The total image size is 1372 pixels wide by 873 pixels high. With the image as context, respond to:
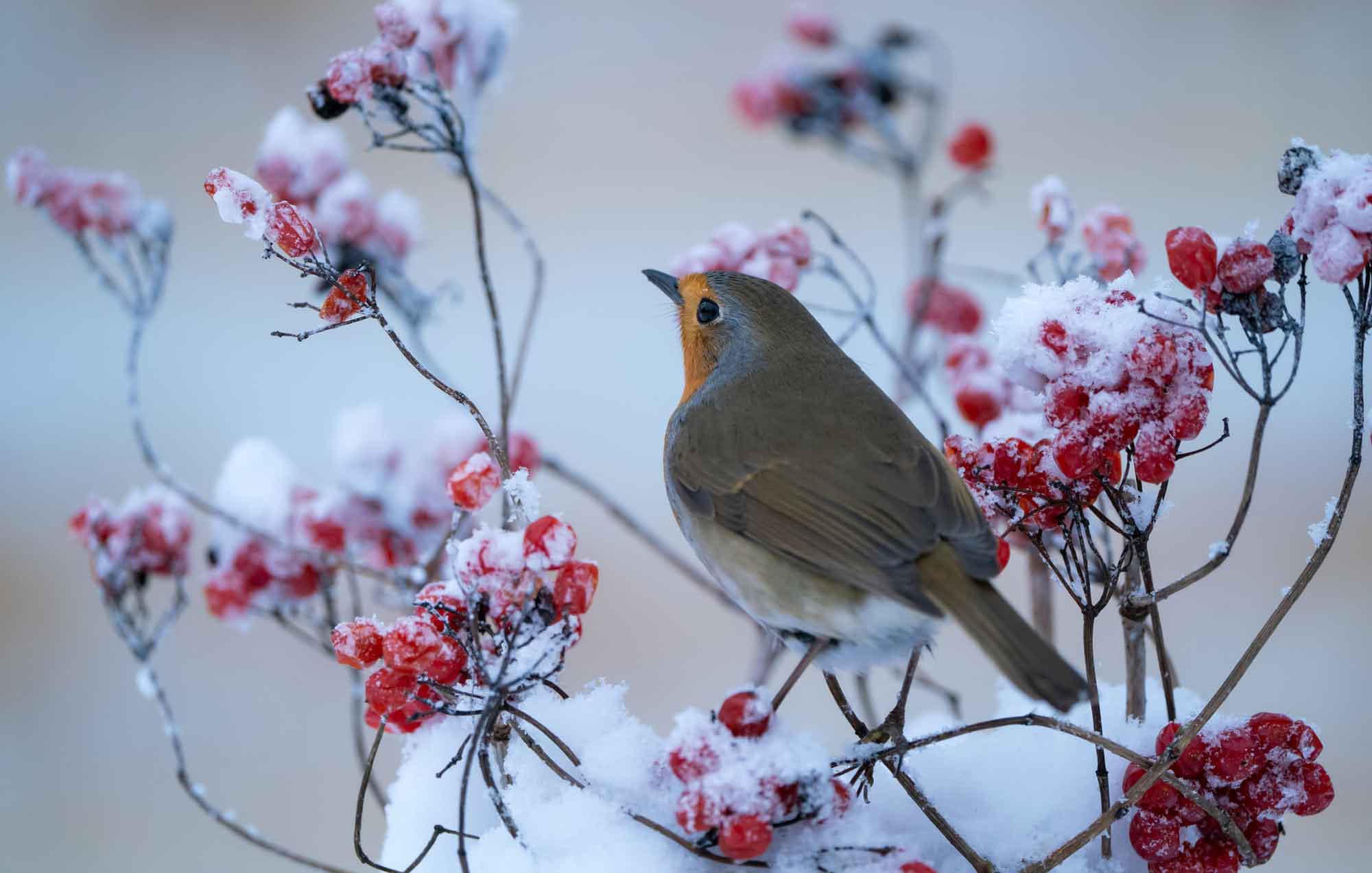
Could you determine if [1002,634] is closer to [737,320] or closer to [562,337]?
[737,320]

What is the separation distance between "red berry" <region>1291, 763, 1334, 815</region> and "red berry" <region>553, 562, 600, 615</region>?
49 cm

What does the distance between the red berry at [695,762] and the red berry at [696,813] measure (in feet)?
0.04

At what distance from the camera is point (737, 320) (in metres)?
1.51

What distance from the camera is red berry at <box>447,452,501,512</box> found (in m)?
0.89

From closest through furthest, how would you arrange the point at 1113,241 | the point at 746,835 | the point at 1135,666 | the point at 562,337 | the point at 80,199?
the point at 746,835 < the point at 1135,666 < the point at 1113,241 < the point at 80,199 < the point at 562,337

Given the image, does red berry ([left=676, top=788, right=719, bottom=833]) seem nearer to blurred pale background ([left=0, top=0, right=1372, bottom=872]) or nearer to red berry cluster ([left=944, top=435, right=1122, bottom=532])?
red berry cluster ([left=944, top=435, right=1122, bottom=532])

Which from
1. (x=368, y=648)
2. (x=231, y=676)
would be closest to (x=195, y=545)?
(x=231, y=676)

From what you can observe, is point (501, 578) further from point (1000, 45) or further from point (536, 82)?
point (1000, 45)

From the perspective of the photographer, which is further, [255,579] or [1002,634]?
[255,579]

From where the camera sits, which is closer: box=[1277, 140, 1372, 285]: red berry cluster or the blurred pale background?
box=[1277, 140, 1372, 285]: red berry cluster

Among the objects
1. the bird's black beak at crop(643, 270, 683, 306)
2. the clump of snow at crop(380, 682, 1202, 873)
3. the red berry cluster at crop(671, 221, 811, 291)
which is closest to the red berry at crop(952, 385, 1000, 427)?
the red berry cluster at crop(671, 221, 811, 291)

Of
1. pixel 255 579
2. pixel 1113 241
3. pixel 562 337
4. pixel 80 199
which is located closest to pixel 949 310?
pixel 1113 241

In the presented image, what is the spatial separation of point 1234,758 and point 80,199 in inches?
51.7

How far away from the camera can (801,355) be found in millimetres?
1486
